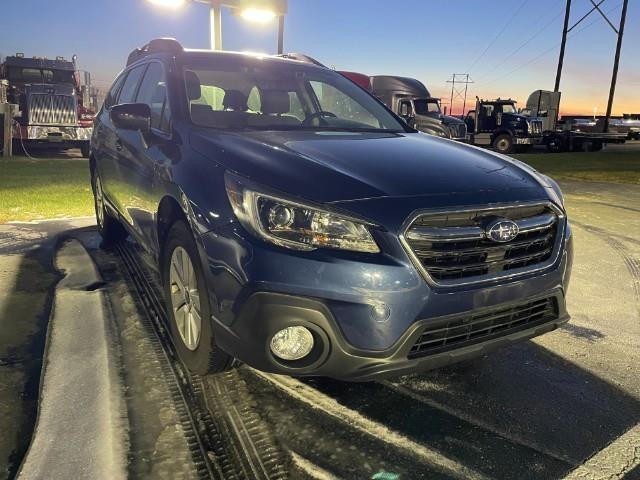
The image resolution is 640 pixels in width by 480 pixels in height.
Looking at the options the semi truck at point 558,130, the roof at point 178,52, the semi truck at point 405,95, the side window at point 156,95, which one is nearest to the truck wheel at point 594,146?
the semi truck at point 558,130

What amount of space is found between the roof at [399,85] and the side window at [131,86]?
14.8 metres

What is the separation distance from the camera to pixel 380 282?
6.66ft

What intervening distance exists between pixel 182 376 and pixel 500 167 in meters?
2.00

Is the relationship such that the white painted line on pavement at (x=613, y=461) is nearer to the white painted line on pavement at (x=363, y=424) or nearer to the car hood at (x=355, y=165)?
the white painted line on pavement at (x=363, y=424)

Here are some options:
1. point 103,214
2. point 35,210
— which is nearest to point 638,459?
point 103,214

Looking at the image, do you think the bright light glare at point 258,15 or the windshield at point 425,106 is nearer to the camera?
the bright light glare at point 258,15

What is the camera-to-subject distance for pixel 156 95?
3.61 meters

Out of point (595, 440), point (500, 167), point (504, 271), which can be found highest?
point (500, 167)

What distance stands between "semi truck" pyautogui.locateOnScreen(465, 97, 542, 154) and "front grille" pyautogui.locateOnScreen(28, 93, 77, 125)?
627 inches

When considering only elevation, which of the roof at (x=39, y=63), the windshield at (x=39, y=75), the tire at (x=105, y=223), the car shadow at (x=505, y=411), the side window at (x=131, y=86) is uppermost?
the roof at (x=39, y=63)

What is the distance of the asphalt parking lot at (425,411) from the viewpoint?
2104mm

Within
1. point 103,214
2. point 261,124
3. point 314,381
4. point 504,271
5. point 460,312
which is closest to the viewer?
point 460,312

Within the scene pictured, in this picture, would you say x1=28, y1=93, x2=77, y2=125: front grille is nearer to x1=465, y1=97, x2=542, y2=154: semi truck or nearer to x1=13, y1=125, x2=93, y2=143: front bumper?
x1=13, y1=125, x2=93, y2=143: front bumper

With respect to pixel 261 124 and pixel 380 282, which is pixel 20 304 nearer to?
pixel 261 124
